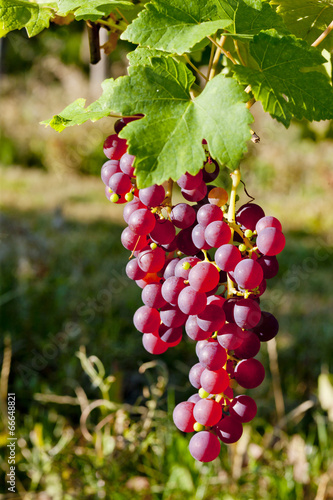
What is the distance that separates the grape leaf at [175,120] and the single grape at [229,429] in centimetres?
28

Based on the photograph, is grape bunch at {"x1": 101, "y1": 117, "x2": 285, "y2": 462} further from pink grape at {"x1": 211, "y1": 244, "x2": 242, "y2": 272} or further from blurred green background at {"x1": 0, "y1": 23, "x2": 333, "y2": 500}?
blurred green background at {"x1": 0, "y1": 23, "x2": 333, "y2": 500}

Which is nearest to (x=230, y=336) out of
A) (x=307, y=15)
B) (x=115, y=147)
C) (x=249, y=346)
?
(x=249, y=346)

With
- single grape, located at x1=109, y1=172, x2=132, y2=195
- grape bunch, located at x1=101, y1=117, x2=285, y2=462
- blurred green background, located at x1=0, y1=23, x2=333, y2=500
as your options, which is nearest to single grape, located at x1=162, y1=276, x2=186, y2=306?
grape bunch, located at x1=101, y1=117, x2=285, y2=462

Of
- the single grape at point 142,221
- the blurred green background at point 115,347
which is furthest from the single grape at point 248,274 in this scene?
the blurred green background at point 115,347

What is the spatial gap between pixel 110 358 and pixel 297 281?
157 cm

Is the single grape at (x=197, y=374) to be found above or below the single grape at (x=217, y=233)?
below

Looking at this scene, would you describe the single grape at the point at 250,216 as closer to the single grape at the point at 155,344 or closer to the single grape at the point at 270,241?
the single grape at the point at 270,241

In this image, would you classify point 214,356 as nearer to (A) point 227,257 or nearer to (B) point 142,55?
(A) point 227,257

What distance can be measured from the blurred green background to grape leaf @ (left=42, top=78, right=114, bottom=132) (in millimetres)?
489

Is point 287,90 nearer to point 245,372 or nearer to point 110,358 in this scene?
point 245,372

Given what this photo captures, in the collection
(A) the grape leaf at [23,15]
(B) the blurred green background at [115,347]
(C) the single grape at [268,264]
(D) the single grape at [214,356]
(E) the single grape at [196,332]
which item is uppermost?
(A) the grape leaf at [23,15]

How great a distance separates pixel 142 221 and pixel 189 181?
64mm

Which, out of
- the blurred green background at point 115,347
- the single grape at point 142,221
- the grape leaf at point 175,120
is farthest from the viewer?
the blurred green background at point 115,347

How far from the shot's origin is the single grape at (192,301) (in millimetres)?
497
